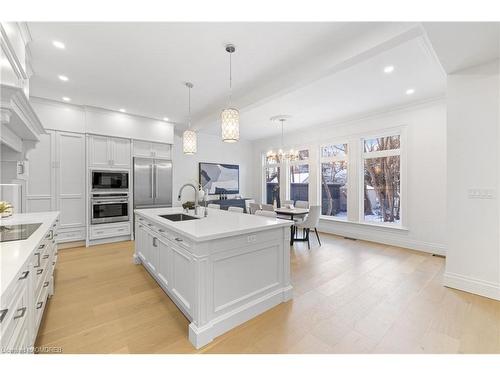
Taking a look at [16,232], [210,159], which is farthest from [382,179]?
[16,232]

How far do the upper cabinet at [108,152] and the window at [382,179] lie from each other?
214 inches

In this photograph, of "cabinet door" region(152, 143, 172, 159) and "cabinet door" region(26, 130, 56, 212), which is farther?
"cabinet door" region(152, 143, 172, 159)

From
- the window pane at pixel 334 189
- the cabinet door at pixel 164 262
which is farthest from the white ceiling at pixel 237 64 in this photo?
the cabinet door at pixel 164 262

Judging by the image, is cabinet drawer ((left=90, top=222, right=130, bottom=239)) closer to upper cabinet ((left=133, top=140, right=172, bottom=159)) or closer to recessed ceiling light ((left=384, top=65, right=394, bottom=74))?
upper cabinet ((left=133, top=140, right=172, bottom=159))

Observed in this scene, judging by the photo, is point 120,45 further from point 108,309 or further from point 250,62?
point 108,309

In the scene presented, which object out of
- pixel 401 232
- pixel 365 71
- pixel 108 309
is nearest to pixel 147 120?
pixel 108 309

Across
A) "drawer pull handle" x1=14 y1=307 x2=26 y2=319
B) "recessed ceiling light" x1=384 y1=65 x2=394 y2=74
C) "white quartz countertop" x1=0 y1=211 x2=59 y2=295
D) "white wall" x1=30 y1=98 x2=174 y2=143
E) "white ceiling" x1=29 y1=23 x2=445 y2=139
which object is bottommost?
"drawer pull handle" x1=14 y1=307 x2=26 y2=319

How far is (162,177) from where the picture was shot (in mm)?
5238

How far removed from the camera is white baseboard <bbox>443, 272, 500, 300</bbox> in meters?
2.32

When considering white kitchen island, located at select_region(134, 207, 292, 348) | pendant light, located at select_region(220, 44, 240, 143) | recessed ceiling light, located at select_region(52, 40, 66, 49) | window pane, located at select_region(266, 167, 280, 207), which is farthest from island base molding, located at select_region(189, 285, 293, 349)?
window pane, located at select_region(266, 167, 280, 207)

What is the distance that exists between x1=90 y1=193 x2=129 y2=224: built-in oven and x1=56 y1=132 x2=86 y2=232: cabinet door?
25 cm

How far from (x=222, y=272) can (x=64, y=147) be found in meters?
4.46

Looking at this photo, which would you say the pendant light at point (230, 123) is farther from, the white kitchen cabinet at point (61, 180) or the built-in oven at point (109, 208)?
the white kitchen cabinet at point (61, 180)

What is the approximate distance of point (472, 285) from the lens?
8.02 ft
